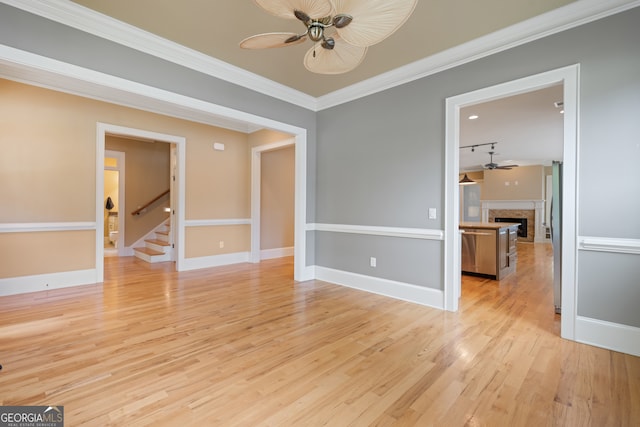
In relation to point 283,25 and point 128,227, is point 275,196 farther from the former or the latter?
point 283,25

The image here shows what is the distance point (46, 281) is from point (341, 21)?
5002 millimetres

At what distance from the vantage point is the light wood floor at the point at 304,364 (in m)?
1.63

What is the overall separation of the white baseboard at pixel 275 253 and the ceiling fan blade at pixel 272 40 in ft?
16.4

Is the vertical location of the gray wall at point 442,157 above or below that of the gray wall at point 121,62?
below

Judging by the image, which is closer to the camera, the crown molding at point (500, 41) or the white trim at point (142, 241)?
the crown molding at point (500, 41)

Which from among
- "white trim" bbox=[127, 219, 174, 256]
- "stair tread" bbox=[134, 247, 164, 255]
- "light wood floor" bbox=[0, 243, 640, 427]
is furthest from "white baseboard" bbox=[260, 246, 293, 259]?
"light wood floor" bbox=[0, 243, 640, 427]

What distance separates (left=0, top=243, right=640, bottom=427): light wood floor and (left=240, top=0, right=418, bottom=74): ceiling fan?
2210mm

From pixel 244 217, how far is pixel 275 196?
948mm

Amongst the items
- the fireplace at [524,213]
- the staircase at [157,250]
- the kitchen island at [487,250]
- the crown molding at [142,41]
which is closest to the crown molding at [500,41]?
the crown molding at [142,41]

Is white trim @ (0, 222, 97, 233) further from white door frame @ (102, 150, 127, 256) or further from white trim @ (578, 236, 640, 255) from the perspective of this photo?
white trim @ (578, 236, 640, 255)

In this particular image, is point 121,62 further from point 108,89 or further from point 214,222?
point 214,222

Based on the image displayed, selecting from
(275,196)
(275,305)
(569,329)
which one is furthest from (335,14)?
(275,196)

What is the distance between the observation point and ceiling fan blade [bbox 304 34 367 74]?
6.77ft

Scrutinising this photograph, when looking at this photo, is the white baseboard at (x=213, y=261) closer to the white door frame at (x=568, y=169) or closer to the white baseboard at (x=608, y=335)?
the white door frame at (x=568, y=169)
